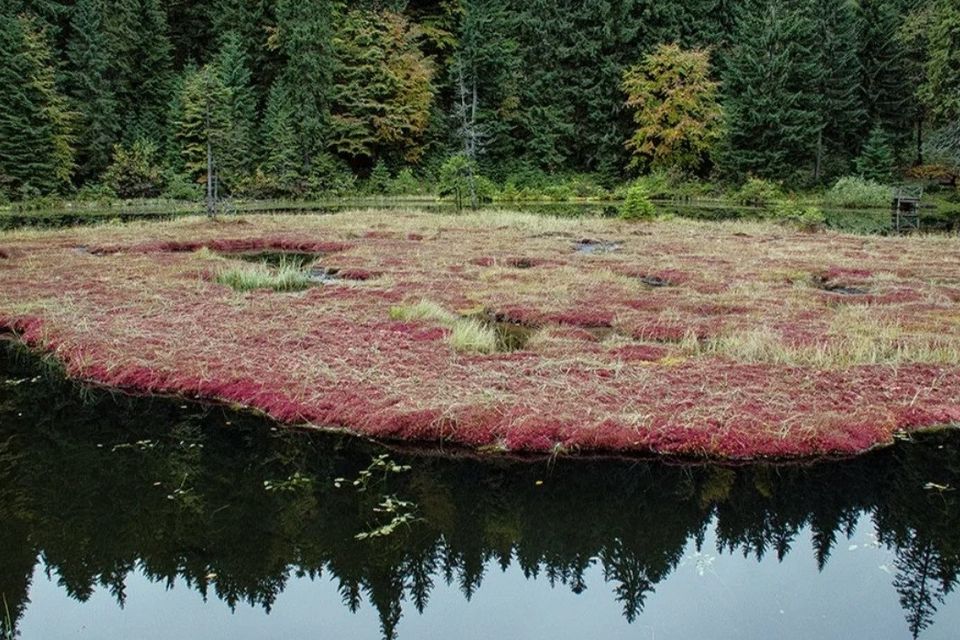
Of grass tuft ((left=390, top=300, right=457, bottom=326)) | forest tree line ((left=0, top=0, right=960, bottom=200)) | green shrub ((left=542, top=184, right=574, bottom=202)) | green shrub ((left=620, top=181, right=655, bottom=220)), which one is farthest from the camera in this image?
green shrub ((left=542, top=184, right=574, bottom=202))

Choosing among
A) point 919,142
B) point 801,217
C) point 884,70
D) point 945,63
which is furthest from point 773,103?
point 801,217

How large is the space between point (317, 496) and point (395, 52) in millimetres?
54194

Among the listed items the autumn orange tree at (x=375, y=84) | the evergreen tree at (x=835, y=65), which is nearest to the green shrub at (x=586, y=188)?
the autumn orange tree at (x=375, y=84)

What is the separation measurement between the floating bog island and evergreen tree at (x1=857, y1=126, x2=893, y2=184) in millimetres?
29989

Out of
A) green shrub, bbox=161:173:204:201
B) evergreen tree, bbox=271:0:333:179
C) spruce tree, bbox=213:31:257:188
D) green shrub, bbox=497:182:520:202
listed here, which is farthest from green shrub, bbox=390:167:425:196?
green shrub, bbox=161:173:204:201

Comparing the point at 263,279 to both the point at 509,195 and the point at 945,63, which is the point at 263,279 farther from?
the point at 945,63

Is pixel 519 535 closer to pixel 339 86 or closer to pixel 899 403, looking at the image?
pixel 899 403

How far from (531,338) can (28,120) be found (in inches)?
1803

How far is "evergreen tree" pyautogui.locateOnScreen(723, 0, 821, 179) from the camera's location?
51.8 m

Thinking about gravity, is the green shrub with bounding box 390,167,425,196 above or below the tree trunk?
below

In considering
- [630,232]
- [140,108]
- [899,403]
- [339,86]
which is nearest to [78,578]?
[899,403]

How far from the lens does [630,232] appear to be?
3142 centimetres

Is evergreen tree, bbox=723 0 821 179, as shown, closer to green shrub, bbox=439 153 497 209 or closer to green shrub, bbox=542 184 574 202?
green shrub, bbox=542 184 574 202

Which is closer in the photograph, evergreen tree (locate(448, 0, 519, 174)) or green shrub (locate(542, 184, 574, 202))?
green shrub (locate(542, 184, 574, 202))
